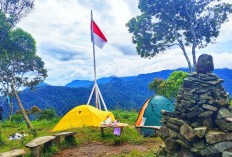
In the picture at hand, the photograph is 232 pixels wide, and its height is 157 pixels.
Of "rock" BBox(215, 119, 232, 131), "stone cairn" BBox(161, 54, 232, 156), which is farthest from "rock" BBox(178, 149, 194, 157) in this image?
"rock" BBox(215, 119, 232, 131)

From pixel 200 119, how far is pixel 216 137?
2.04 feet

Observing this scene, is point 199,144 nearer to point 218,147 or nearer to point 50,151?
point 218,147

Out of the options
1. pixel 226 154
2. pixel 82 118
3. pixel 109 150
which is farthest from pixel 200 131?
pixel 82 118

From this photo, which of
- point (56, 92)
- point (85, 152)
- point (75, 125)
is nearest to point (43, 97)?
point (56, 92)

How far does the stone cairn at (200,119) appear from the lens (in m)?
4.20

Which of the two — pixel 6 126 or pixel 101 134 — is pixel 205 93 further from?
pixel 6 126

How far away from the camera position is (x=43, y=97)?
7356cm

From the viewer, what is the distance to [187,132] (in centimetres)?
445

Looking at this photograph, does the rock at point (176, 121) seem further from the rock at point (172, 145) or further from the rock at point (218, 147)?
the rock at point (218, 147)

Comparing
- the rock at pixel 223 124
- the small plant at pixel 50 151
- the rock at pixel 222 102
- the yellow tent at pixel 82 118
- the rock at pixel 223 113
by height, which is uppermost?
the rock at pixel 222 102

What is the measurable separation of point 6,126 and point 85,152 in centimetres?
1160

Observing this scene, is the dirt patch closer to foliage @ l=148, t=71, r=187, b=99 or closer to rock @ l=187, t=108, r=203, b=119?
rock @ l=187, t=108, r=203, b=119

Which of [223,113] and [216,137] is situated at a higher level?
[223,113]

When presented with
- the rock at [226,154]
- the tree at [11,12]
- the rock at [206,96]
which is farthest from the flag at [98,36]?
the rock at [226,154]
